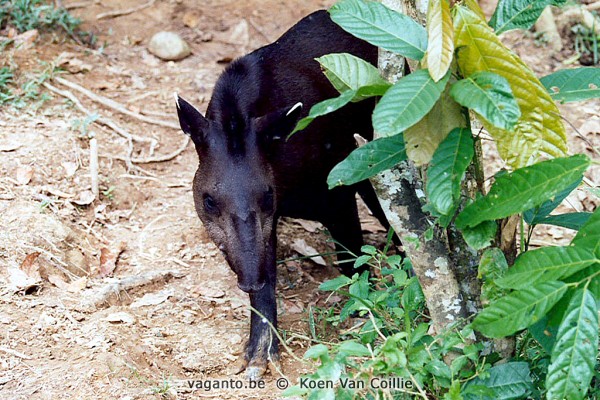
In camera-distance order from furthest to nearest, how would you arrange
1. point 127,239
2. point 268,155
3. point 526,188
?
point 127,239, point 268,155, point 526,188

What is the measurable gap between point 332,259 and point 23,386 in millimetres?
3165

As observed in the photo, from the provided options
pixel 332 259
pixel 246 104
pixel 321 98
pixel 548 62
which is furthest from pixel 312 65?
pixel 548 62

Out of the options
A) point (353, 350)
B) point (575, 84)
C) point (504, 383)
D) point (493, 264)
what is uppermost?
point (575, 84)

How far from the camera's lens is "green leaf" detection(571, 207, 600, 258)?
3355mm

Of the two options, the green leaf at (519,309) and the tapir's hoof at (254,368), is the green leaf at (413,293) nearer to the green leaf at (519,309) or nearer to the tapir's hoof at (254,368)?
the green leaf at (519,309)

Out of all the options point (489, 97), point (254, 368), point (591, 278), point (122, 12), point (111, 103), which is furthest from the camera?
point (122, 12)

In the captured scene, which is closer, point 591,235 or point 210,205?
point 591,235

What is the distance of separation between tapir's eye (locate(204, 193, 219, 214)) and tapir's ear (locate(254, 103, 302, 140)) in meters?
0.57

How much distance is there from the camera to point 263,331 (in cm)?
556

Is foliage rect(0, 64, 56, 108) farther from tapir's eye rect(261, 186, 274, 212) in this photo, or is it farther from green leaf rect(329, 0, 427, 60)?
green leaf rect(329, 0, 427, 60)

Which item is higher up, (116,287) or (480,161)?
(480,161)

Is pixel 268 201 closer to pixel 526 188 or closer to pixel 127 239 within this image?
pixel 127 239

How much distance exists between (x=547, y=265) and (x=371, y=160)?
0.96 metres

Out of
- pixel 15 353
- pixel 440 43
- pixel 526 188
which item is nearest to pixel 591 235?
pixel 526 188
